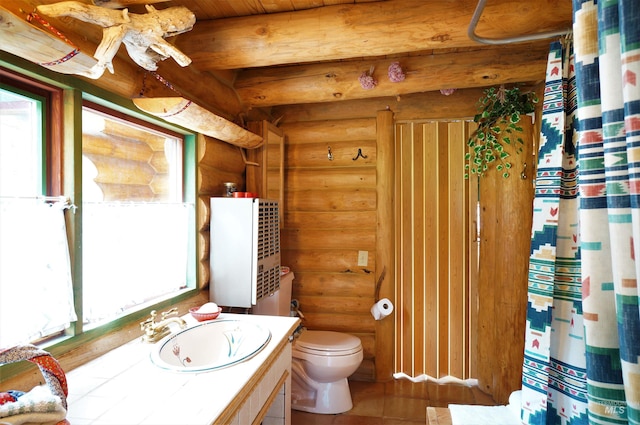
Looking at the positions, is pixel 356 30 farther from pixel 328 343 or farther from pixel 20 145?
pixel 328 343

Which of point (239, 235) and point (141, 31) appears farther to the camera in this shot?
point (239, 235)

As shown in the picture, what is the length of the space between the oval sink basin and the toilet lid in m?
0.95

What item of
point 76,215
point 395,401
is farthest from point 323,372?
point 76,215

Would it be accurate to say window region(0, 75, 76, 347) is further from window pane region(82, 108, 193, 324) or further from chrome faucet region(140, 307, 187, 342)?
chrome faucet region(140, 307, 187, 342)

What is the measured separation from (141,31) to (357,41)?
1.06 meters

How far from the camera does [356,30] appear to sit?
5.73ft

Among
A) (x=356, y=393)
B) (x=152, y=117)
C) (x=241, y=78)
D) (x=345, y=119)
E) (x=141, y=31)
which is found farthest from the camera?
(x=345, y=119)

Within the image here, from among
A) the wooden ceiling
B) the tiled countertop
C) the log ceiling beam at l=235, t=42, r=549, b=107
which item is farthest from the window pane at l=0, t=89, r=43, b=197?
the log ceiling beam at l=235, t=42, r=549, b=107

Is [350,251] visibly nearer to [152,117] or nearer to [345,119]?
[345,119]

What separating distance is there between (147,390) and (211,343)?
0.53 metres

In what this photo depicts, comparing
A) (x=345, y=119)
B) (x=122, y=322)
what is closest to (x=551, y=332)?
(x=122, y=322)

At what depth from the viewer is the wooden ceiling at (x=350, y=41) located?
1616 millimetres

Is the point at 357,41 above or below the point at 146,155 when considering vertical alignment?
above

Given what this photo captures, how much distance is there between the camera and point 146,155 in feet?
5.93
